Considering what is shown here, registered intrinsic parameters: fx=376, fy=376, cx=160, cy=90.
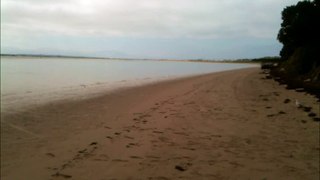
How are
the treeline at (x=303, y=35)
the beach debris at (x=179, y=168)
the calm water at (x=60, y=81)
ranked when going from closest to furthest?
the beach debris at (x=179, y=168), the calm water at (x=60, y=81), the treeline at (x=303, y=35)

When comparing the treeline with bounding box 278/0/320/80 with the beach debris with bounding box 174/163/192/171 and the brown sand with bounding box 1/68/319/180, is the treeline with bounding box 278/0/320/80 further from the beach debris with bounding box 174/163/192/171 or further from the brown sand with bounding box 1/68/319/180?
the beach debris with bounding box 174/163/192/171

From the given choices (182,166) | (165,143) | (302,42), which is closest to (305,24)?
(302,42)

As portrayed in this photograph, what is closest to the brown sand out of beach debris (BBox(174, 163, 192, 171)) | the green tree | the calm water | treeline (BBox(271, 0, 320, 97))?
beach debris (BBox(174, 163, 192, 171))

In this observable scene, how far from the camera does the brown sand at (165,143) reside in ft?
20.7

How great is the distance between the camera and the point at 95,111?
13594 millimetres

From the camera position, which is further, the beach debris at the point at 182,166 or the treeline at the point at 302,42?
the treeline at the point at 302,42

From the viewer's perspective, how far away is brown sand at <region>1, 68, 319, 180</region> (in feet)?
20.7

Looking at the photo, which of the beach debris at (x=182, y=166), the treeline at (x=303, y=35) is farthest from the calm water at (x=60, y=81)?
the treeline at (x=303, y=35)

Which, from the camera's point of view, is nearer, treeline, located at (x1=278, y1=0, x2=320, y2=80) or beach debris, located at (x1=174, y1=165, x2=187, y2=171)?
beach debris, located at (x1=174, y1=165, x2=187, y2=171)

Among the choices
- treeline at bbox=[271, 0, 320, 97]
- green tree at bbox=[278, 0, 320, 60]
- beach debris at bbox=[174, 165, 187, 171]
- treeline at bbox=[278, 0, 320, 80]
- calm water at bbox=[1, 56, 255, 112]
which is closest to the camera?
beach debris at bbox=[174, 165, 187, 171]

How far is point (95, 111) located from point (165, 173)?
7.90 metres

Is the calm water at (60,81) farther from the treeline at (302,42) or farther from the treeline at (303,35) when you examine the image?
the treeline at (303,35)

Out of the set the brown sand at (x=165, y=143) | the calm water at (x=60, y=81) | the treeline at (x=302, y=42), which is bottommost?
the calm water at (x=60, y=81)

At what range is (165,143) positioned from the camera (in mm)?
8062
